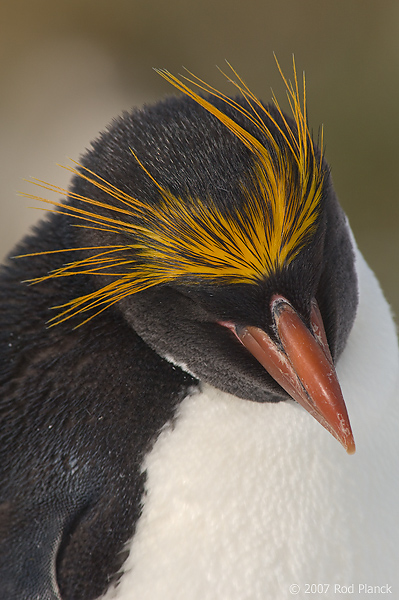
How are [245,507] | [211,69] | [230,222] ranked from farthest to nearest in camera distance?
1. [211,69]
2. [245,507]
3. [230,222]

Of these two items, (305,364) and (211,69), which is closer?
(305,364)

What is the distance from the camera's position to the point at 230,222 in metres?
0.80

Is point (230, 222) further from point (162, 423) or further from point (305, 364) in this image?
point (162, 423)

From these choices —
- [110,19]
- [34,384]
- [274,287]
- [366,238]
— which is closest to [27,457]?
[34,384]

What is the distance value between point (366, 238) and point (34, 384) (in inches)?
129

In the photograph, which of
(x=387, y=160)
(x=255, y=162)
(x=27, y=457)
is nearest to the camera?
(x=255, y=162)

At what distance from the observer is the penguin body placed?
853 millimetres

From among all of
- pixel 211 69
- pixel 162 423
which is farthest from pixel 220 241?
pixel 211 69

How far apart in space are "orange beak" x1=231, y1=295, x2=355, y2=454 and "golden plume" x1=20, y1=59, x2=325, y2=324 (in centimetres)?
7

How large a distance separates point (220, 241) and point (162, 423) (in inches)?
10.9

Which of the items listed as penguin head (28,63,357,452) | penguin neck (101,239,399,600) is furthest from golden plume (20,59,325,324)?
penguin neck (101,239,399,600)

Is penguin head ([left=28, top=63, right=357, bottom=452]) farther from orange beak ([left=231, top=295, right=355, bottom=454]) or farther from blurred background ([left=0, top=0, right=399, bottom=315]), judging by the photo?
blurred background ([left=0, top=0, right=399, bottom=315])

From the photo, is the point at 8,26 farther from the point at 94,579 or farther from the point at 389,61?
the point at 94,579

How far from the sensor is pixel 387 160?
12.9ft
